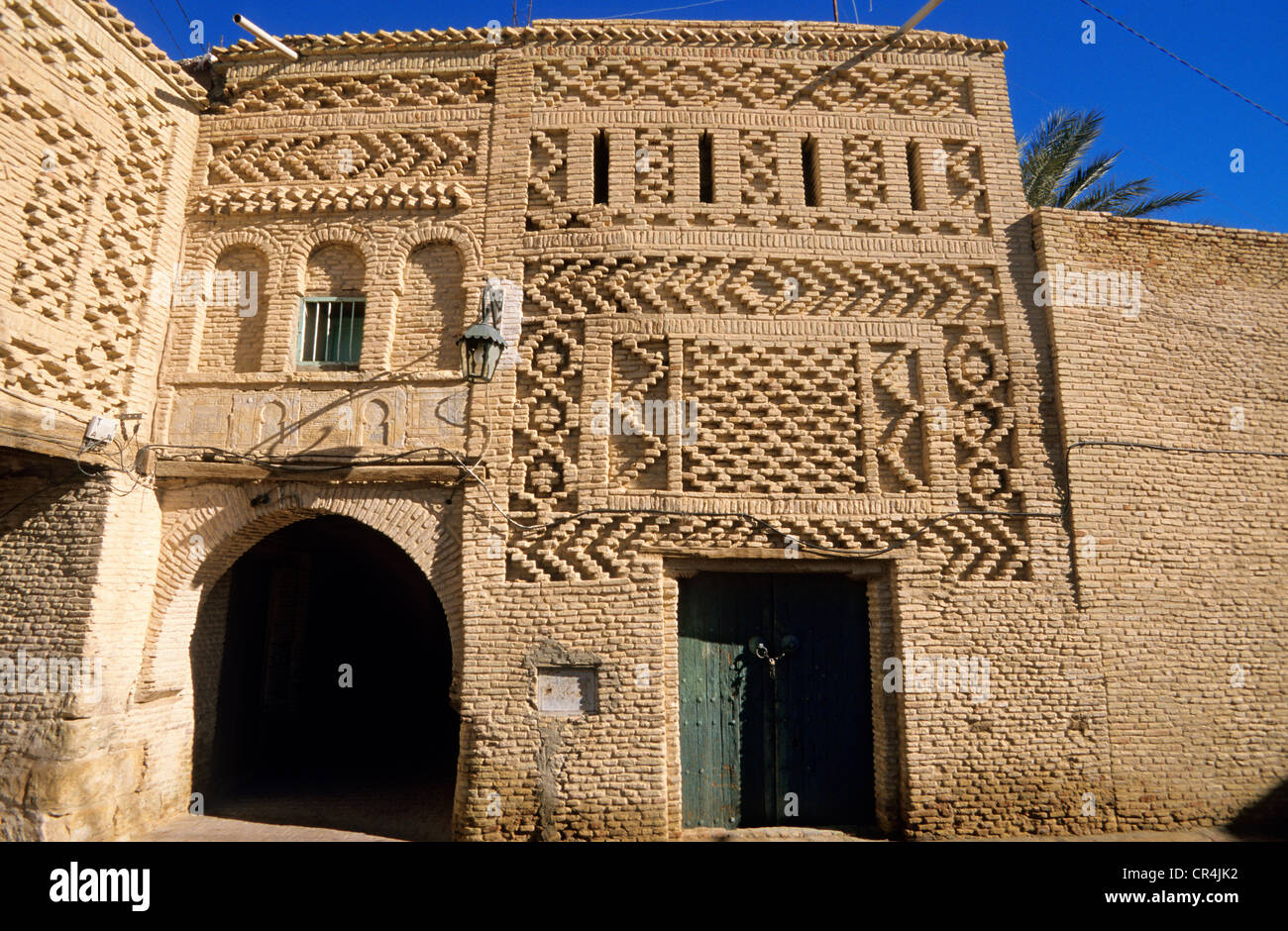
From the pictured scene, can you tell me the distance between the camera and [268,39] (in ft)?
23.6

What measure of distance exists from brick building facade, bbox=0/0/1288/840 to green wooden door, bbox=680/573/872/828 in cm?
4

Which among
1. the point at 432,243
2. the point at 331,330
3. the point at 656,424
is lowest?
the point at 656,424

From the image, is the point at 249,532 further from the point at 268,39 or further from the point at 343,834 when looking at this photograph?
the point at 268,39

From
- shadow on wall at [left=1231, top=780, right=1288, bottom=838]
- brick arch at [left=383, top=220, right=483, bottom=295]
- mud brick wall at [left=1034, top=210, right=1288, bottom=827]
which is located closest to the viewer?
shadow on wall at [left=1231, top=780, right=1288, bottom=838]

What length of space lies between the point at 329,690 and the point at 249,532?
3.56 m

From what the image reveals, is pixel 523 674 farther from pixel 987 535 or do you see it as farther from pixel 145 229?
pixel 145 229

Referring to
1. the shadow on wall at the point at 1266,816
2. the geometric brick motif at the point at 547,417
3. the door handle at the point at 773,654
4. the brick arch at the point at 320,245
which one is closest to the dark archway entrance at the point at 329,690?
the brick arch at the point at 320,245

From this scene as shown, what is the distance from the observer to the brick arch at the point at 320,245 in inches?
270

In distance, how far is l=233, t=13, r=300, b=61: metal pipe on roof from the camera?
280 inches

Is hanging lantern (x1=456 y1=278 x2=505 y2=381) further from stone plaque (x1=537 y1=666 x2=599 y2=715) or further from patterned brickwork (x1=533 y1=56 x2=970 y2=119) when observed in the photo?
patterned brickwork (x1=533 y1=56 x2=970 y2=119)

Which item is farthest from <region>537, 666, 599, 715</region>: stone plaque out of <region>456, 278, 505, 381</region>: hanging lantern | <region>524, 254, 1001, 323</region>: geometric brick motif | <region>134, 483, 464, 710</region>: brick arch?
<region>524, 254, 1001, 323</region>: geometric brick motif

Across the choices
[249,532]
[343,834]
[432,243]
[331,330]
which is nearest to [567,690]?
[343,834]

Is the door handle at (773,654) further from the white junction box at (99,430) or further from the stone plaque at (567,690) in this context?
the white junction box at (99,430)

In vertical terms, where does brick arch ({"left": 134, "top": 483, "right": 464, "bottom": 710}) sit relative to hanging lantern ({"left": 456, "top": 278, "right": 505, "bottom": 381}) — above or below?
below
